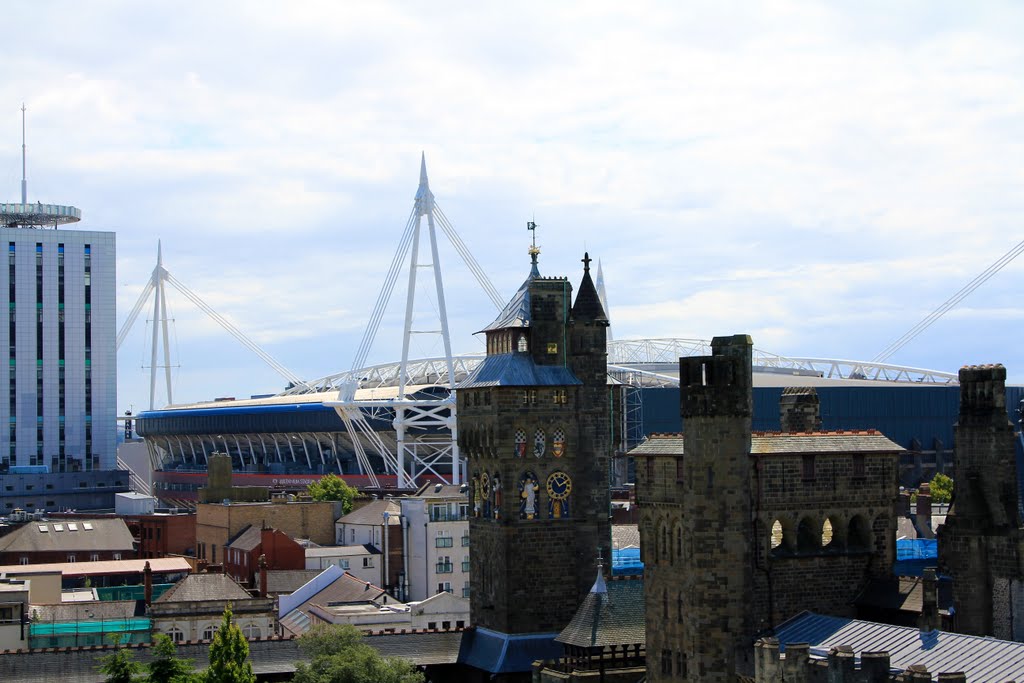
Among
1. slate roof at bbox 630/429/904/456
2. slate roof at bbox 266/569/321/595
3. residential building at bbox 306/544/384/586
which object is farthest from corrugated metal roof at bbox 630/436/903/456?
residential building at bbox 306/544/384/586

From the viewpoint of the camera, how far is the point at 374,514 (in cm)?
13925

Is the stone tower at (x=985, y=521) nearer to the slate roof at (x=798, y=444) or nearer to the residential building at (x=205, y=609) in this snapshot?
the slate roof at (x=798, y=444)

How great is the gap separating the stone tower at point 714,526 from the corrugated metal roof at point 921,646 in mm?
2198

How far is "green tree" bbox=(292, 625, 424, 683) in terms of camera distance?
267 ft

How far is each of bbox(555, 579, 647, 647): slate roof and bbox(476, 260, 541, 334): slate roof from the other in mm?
15326

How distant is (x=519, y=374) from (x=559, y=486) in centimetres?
594

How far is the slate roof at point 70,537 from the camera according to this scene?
14138 cm

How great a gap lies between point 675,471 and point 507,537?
70.9 ft

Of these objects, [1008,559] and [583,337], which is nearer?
[1008,559]

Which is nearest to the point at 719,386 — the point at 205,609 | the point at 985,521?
the point at 985,521

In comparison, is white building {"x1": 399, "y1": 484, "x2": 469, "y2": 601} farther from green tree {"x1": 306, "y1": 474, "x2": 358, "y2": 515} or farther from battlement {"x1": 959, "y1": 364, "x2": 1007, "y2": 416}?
battlement {"x1": 959, "y1": 364, "x2": 1007, "y2": 416}

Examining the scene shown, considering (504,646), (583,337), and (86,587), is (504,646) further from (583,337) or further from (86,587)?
(86,587)

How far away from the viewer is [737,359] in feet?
203

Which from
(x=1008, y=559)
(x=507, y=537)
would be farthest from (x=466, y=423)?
(x=1008, y=559)
